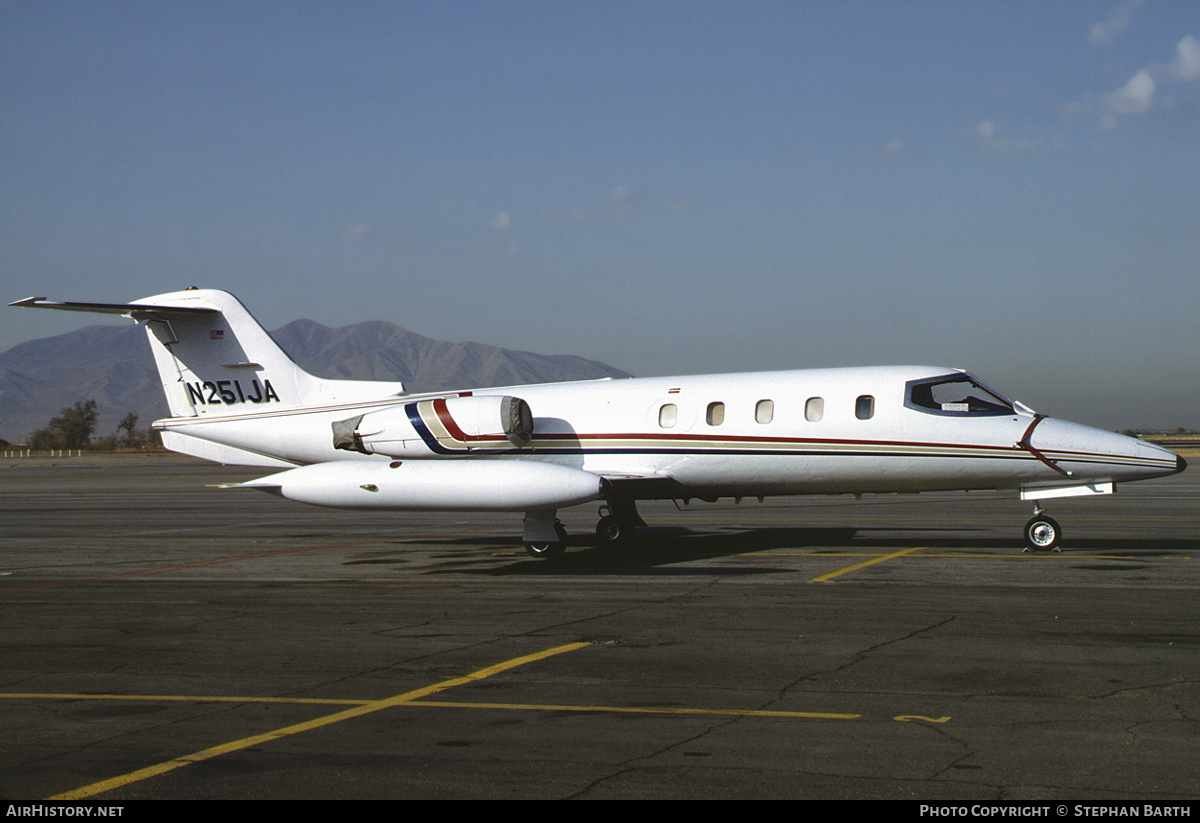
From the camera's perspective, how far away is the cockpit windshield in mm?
18031

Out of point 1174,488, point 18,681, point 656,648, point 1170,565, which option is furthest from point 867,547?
point 1174,488

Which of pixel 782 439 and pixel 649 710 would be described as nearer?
pixel 649 710

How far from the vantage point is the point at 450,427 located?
19734 millimetres

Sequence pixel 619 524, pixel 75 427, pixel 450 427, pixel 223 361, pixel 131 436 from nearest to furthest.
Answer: pixel 450 427, pixel 619 524, pixel 223 361, pixel 75 427, pixel 131 436

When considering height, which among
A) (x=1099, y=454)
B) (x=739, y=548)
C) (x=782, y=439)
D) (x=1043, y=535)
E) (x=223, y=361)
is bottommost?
(x=739, y=548)

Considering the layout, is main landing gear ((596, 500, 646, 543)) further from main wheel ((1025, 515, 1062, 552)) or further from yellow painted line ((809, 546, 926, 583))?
main wheel ((1025, 515, 1062, 552))

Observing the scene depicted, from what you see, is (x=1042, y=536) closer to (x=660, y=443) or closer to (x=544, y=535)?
(x=660, y=443)

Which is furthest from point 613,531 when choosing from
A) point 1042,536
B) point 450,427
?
point 1042,536

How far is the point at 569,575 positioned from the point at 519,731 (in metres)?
9.14

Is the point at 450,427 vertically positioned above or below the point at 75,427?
below

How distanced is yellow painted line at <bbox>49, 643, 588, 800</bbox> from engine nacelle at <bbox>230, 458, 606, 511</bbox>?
20.0ft

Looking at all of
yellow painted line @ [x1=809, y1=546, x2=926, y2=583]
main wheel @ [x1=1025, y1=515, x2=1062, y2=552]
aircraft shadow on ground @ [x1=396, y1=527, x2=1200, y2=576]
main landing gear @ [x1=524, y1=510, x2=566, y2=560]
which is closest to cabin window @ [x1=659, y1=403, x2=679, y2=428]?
aircraft shadow on ground @ [x1=396, y1=527, x2=1200, y2=576]

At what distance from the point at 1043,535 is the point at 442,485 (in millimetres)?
10097

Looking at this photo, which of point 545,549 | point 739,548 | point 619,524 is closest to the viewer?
point 545,549
